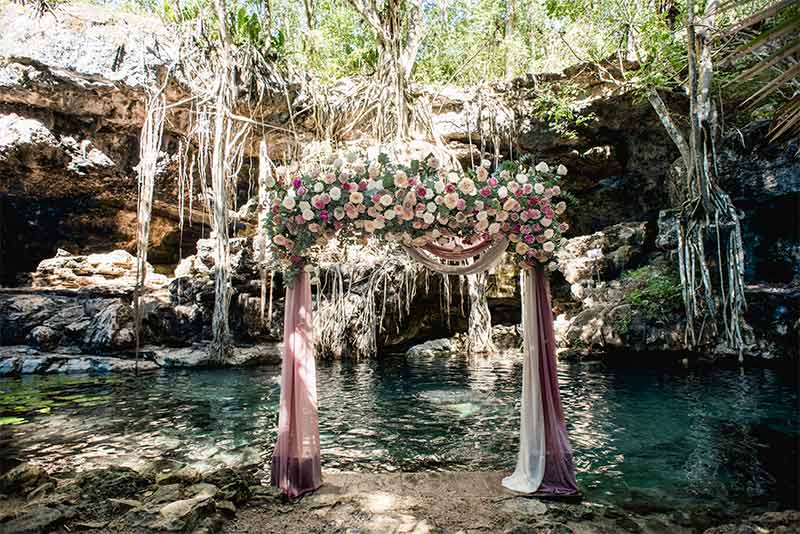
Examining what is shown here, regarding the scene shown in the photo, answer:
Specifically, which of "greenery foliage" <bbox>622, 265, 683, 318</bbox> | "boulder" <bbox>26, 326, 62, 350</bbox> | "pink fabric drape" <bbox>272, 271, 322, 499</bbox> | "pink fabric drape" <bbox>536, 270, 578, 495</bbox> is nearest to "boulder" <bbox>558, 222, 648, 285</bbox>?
"greenery foliage" <bbox>622, 265, 683, 318</bbox>

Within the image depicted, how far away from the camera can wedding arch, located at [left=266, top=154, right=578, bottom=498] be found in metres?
3.66

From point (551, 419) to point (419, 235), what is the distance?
1.79m

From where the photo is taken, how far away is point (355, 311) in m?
11.4

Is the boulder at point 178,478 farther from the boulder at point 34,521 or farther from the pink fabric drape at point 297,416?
the boulder at point 34,521

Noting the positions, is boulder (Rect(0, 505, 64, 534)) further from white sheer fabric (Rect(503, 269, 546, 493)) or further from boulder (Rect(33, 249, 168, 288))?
boulder (Rect(33, 249, 168, 288))

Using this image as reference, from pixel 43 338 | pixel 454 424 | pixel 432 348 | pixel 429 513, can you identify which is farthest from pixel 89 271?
pixel 429 513

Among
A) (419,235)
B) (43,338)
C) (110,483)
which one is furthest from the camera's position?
(43,338)

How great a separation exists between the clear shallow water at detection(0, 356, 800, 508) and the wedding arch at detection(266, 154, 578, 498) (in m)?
0.71

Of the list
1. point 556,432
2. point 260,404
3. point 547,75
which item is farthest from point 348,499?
point 547,75

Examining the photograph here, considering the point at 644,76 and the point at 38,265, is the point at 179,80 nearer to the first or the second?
the point at 38,265

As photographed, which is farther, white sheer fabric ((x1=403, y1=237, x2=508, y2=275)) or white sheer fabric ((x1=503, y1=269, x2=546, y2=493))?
white sheer fabric ((x1=403, y1=237, x2=508, y2=275))

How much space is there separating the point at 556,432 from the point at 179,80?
9.29 m

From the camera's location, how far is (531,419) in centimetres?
373

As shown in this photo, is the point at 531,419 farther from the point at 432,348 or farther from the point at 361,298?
the point at 432,348
